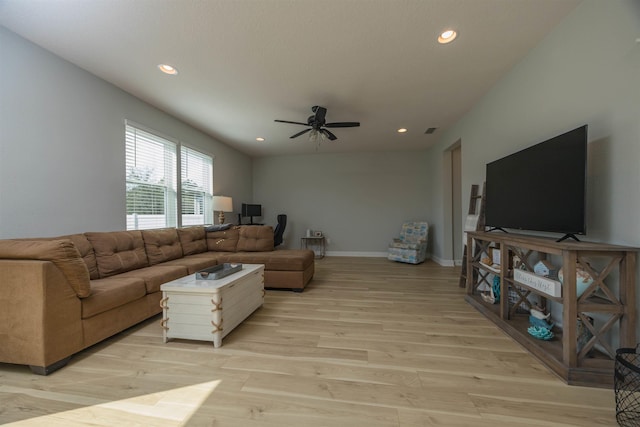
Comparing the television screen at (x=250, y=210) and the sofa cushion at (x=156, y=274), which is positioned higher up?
the television screen at (x=250, y=210)

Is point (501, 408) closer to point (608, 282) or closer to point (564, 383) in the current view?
point (564, 383)

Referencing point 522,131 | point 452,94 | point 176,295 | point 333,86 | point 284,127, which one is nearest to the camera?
Result: point 176,295

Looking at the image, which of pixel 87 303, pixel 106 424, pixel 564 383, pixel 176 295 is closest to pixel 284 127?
pixel 176 295

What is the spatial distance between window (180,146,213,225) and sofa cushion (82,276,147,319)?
2.03 metres

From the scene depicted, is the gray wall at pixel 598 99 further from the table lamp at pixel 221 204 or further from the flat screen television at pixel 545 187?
the table lamp at pixel 221 204

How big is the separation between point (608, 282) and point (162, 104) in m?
4.90

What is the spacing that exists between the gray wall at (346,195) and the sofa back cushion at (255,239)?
226cm

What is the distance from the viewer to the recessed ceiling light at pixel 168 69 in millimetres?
2443

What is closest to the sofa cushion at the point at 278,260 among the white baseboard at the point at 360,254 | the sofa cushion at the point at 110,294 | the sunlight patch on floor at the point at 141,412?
the sofa cushion at the point at 110,294

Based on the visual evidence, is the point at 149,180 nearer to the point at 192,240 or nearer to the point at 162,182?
the point at 162,182

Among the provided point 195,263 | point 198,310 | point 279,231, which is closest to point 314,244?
point 279,231

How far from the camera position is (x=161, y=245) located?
10.3 ft

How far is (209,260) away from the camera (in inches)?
127

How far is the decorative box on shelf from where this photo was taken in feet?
5.15
